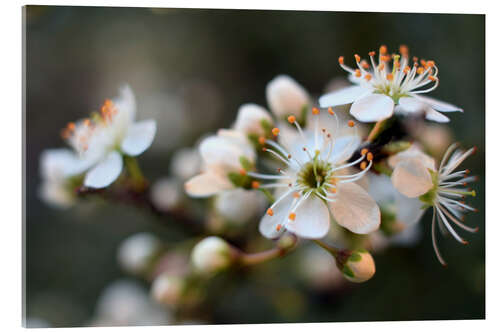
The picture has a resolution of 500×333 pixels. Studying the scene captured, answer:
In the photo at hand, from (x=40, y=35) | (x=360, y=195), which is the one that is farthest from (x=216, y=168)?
(x=40, y=35)

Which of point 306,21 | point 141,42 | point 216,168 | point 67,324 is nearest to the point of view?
point 216,168

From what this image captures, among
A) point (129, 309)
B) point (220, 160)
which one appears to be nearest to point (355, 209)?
point (220, 160)

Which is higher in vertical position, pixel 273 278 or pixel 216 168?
pixel 216 168

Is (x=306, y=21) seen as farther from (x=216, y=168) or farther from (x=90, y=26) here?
(x=216, y=168)

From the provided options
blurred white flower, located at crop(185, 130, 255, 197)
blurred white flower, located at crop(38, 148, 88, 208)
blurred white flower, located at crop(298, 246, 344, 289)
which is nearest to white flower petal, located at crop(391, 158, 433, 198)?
blurred white flower, located at crop(185, 130, 255, 197)

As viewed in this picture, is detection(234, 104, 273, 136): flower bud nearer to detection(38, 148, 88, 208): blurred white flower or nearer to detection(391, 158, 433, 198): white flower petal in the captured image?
detection(391, 158, 433, 198): white flower petal

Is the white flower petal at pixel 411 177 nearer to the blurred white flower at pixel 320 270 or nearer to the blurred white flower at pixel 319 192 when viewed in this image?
the blurred white flower at pixel 319 192

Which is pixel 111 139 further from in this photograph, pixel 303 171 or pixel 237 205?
pixel 303 171
